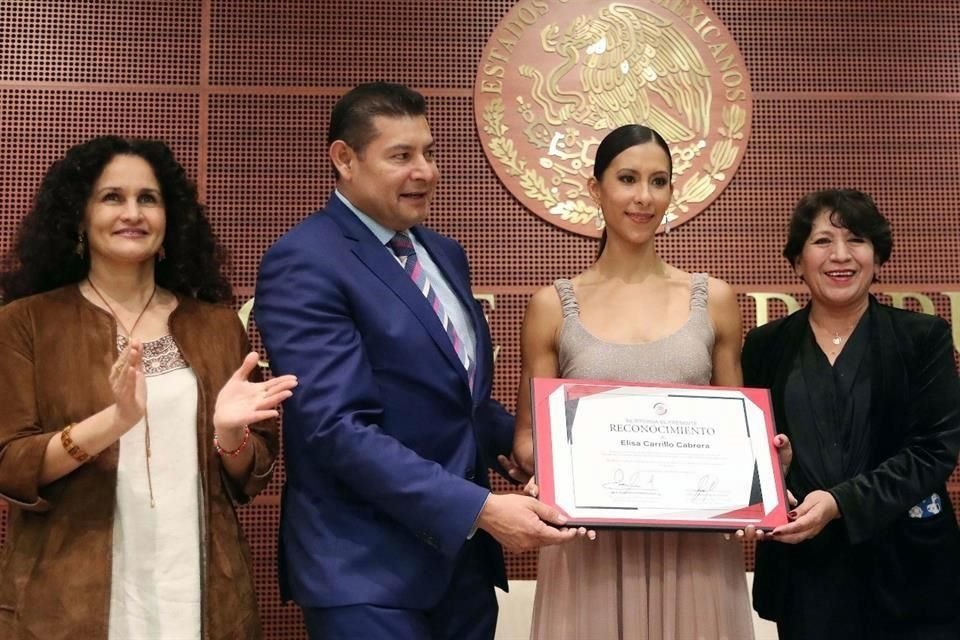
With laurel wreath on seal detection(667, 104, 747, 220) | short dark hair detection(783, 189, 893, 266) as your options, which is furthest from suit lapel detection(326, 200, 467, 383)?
laurel wreath on seal detection(667, 104, 747, 220)

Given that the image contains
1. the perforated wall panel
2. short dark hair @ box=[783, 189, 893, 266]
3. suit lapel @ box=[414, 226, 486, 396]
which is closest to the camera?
suit lapel @ box=[414, 226, 486, 396]

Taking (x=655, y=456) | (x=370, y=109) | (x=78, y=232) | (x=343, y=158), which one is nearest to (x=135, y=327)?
(x=78, y=232)

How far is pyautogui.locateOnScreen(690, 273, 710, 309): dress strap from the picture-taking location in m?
2.40

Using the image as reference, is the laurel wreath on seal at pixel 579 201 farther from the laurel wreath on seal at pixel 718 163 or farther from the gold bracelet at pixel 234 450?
the gold bracelet at pixel 234 450

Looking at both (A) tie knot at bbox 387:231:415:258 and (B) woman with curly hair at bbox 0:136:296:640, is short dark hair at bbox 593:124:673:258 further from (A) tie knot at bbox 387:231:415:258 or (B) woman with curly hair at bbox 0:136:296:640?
(B) woman with curly hair at bbox 0:136:296:640

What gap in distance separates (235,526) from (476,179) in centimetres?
198

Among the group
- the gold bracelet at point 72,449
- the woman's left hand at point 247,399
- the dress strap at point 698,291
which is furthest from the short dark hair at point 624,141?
the gold bracelet at point 72,449

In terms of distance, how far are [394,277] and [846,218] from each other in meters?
1.16

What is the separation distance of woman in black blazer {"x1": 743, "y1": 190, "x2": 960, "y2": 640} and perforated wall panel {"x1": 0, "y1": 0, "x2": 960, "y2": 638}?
4.34 ft

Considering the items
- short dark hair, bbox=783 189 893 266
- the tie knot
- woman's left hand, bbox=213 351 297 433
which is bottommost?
woman's left hand, bbox=213 351 297 433

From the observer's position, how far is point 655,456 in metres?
2.17

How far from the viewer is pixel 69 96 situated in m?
3.86

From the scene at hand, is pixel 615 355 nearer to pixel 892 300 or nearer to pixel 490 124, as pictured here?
pixel 490 124

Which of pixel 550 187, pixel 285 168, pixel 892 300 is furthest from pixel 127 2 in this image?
pixel 892 300
